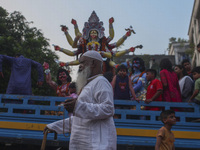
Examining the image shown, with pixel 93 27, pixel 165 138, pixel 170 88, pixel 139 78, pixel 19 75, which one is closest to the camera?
pixel 165 138

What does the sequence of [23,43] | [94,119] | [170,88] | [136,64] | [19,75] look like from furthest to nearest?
[23,43]
[136,64]
[19,75]
[170,88]
[94,119]

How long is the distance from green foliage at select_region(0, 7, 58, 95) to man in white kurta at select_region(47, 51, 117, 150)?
35.2 ft

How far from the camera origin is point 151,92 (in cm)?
410

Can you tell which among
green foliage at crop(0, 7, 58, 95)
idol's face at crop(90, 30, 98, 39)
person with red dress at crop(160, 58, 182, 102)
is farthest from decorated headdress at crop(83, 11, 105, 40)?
green foliage at crop(0, 7, 58, 95)

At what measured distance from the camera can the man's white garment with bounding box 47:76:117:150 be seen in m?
2.04

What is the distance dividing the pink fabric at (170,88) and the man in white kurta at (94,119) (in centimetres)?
211

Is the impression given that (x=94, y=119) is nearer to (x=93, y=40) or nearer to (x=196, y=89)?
(x=196, y=89)

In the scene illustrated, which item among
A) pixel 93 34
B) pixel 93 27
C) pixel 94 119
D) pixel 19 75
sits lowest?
pixel 94 119

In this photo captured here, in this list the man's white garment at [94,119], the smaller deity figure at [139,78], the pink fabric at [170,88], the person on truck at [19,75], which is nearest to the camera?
the man's white garment at [94,119]

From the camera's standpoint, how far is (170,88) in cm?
403

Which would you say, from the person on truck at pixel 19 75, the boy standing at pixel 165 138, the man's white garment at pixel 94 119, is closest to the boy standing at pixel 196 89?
the boy standing at pixel 165 138

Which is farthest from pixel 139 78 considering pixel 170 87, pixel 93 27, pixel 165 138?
pixel 93 27

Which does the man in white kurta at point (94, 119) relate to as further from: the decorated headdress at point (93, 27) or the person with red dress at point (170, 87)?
the decorated headdress at point (93, 27)

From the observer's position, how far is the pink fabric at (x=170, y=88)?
4.02 m
